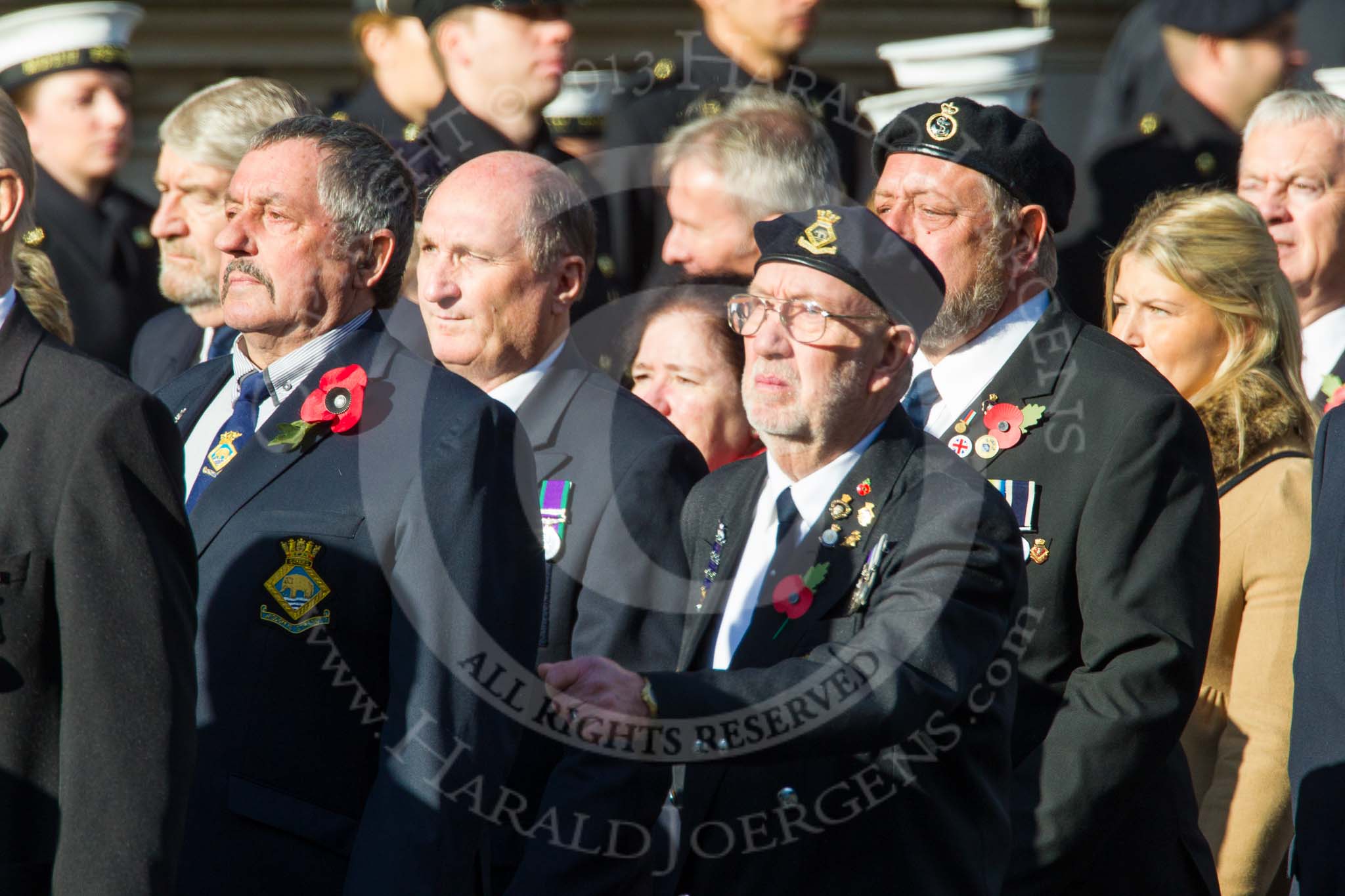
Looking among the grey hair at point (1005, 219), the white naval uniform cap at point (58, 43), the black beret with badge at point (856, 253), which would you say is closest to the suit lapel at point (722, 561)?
the black beret with badge at point (856, 253)

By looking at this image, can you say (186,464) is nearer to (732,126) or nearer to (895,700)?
(895,700)

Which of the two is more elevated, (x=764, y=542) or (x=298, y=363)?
(x=298, y=363)

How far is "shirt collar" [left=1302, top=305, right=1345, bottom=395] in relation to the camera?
5098 mm

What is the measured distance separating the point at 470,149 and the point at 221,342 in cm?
93

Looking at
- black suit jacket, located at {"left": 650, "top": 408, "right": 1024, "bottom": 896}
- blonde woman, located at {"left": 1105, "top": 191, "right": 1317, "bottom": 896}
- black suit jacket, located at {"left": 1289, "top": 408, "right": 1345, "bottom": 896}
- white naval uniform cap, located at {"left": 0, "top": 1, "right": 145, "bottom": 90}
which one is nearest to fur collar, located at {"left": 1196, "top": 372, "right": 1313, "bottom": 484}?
blonde woman, located at {"left": 1105, "top": 191, "right": 1317, "bottom": 896}

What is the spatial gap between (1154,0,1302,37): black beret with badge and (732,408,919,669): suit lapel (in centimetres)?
349

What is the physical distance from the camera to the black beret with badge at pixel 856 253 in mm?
3436

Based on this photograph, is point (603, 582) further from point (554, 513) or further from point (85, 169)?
point (85, 169)

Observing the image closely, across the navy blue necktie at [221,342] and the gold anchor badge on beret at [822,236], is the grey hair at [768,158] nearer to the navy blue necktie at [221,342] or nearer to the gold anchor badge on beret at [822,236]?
the navy blue necktie at [221,342]

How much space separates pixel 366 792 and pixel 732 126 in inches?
92.2

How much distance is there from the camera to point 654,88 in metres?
5.87

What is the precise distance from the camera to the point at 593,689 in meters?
2.80

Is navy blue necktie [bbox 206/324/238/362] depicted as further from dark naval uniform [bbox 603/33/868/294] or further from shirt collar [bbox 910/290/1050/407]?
shirt collar [bbox 910/290/1050/407]

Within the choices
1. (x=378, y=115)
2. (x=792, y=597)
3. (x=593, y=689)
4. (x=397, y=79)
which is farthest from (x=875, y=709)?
(x=397, y=79)
